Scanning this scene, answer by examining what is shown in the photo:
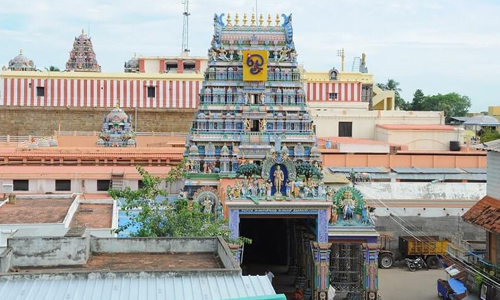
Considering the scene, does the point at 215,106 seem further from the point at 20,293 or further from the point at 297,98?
the point at 20,293

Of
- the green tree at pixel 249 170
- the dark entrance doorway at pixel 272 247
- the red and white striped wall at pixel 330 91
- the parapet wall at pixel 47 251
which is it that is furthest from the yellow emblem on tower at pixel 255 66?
the red and white striped wall at pixel 330 91

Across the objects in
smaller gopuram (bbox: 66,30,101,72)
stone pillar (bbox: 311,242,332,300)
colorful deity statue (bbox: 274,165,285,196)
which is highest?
smaller gopuram (bbox: 66,30,101,72)

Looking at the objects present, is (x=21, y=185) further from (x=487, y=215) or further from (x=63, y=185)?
(x=487, y=215)

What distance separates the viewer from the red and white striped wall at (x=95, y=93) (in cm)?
6456

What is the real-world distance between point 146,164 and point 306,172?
54.9 ft

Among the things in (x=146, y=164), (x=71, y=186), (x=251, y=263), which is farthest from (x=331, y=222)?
(x=146, y=164)

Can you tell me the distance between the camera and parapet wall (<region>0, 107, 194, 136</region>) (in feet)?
213

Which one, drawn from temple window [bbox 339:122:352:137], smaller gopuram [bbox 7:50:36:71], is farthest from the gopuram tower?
smaller gopuram [bbox 7:50:36:71]

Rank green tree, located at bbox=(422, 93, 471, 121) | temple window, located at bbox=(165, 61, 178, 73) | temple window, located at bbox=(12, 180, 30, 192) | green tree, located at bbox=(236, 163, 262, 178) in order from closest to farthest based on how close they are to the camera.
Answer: green tree, located at bbox=(236, 163, 262, 178) < temple window, located at bbox=(12, 180, 30, 192) < temple window, located at bbox=(165, 61, 178, 73) < green tree, located at bbox=(422, 93, 471, 121)

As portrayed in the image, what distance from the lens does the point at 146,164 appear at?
4641 centimetres

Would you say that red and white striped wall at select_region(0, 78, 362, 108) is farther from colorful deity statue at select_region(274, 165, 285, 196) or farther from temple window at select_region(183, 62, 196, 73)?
colorful deity statue at select_region(274, 165, 285, 196)

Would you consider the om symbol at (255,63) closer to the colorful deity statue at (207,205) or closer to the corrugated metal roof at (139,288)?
the colorful deity statue at (207,205)

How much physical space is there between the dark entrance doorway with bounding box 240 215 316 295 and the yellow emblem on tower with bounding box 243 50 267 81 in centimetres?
619

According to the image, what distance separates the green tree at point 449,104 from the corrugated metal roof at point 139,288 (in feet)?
330
